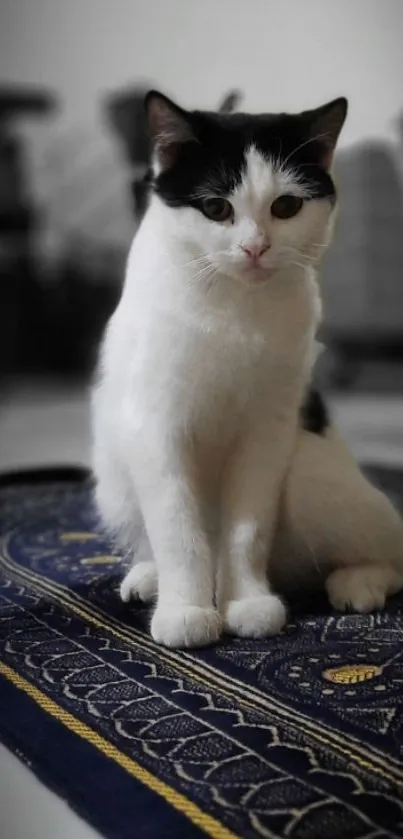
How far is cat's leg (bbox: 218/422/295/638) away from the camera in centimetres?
137

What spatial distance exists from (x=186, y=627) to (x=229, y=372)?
346 millimetres

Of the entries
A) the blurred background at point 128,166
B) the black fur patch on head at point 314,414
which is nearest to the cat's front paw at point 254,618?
the black fur patch on head at point 314,414

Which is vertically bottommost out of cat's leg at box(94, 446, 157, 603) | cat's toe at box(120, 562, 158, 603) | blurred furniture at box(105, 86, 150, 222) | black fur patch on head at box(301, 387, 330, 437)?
cat's toe at box(120, 562, 158, 603)

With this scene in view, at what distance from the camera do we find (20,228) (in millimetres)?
3488

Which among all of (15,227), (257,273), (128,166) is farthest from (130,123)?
(257,273)

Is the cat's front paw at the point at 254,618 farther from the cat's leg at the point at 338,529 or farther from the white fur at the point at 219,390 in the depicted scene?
the cat's leg at the point at 338,529

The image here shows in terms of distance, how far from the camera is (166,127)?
1.30 meters

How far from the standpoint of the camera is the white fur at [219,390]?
1284 millimetres

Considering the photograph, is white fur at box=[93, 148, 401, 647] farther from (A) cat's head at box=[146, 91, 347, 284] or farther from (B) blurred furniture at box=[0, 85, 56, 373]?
(B) blurred furniture at box=[0, 85, 56, 373]

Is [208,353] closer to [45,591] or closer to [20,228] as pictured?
[45,591]

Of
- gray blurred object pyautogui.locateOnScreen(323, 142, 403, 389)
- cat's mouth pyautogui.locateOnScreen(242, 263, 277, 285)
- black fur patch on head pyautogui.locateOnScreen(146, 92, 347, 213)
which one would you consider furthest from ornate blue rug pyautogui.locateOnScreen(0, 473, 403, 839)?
gray blurred object pyautogui.locateOnScreen(323, 142, 403, 389)

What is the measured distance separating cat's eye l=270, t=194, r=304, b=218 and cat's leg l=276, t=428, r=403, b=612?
350 millimetres

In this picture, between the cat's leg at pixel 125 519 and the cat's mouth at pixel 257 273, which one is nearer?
the cat's mouth at pixel 257 273

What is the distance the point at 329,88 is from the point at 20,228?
136cm
